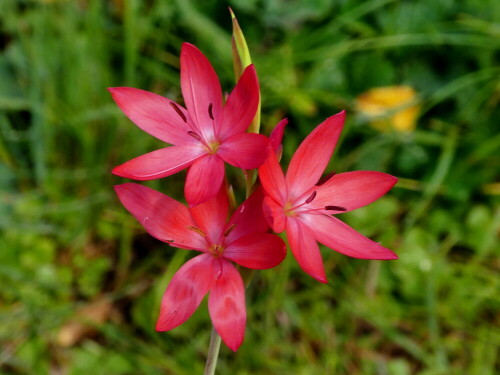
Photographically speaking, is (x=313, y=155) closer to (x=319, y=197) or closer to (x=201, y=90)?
(x=319, y=197)

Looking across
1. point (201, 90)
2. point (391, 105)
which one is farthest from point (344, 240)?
point (391, 105)

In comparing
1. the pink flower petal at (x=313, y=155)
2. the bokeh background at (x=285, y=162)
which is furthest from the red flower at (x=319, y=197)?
the bokeh background at (x=285, y=162)

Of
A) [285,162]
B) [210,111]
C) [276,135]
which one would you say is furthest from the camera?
[285,162]

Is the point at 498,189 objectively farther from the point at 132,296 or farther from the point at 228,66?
the point at 132,296

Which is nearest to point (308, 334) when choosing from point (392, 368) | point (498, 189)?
point (392, 368)

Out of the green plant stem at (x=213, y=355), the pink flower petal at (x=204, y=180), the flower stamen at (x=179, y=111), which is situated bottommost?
the green plant stem at (x=213, y=355)

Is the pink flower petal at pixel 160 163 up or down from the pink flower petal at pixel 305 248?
up

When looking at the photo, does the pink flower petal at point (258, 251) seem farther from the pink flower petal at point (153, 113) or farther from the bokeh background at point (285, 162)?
the bokeh background at point (285, 162)

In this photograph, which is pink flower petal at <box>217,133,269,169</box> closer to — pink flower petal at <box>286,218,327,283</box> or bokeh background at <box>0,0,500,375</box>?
pink flower petal at <box>286,218,327,283</box>
